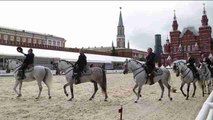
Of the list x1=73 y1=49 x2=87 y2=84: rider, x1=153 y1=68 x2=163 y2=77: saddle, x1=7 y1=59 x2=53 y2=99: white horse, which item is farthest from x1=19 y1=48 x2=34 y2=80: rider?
x1=153 y1=68 x2=163 y2=77: saddle

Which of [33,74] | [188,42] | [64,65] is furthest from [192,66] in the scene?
[188,42]

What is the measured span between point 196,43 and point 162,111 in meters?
87.9

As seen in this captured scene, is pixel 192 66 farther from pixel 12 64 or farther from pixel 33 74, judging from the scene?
pixel 12 64

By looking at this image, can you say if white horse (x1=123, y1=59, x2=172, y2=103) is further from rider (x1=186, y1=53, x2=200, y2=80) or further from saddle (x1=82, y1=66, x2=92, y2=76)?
rider (x1=186, y1=53, x2=200, y2=80)

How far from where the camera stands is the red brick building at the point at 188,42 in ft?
300

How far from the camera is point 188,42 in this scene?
316 feet

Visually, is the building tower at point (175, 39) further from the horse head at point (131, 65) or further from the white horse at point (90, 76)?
the white horse at point (90, 76)

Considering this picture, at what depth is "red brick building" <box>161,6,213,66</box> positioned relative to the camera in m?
91.4

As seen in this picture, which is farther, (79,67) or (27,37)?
(27,37)

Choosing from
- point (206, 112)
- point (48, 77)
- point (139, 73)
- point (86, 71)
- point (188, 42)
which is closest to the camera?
point (206, 112)

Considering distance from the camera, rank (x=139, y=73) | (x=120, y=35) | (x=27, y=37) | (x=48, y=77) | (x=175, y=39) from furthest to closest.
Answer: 1. (x=120, y=35)
2. (x=175, y=39)
3. (x=27, y=37)
4. (x=48, y=77)
5. (x=139, y=73)

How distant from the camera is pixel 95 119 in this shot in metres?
8.73

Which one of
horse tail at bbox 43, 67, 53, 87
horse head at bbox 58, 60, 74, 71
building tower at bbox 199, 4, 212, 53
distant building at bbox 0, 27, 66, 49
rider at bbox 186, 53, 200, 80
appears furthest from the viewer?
building tower at bbox 199, 4, 212, 53

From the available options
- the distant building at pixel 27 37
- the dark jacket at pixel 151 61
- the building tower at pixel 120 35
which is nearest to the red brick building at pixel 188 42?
the distant building at pixel 27 37
